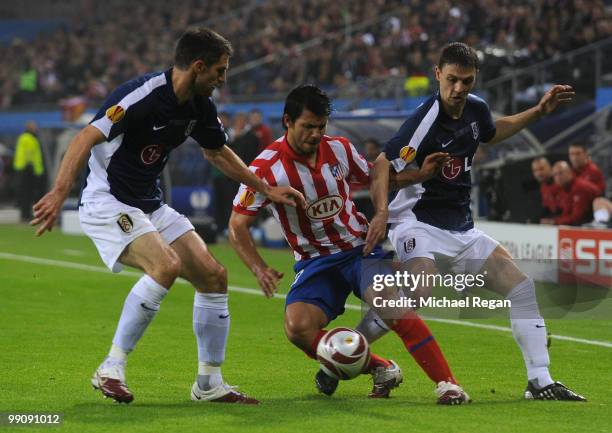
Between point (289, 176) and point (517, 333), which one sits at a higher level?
point (289, 176)

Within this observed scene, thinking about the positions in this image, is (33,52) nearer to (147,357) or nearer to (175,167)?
(175,167)

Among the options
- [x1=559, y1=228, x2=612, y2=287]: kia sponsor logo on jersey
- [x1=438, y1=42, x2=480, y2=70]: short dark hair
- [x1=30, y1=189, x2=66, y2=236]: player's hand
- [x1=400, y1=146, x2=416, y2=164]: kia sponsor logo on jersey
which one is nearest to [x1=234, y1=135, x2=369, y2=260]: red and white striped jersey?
[x1=400, y1=146, x2=416, y2=164]: kia sponsor logo on jersey

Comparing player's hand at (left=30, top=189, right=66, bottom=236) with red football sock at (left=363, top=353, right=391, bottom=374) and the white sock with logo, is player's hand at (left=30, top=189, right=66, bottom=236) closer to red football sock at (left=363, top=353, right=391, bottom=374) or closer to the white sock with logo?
red football sock at (left=363, top=353, right=391, bottom=374)

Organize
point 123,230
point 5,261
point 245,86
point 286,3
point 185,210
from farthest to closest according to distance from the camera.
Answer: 1. point 286,3
2. point 245,86
3. point 185,210
4. point 5,261
5. point 123,230

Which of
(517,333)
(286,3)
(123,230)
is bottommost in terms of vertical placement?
(517,333)

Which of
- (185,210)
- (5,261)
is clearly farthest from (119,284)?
(185,210)

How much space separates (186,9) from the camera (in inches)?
1486

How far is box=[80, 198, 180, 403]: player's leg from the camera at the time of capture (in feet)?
22.5

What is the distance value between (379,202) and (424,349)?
2.89 feet

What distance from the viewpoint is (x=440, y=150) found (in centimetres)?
772

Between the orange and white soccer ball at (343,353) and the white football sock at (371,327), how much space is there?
13.9 inches

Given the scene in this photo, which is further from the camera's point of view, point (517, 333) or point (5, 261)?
point (5, 261)

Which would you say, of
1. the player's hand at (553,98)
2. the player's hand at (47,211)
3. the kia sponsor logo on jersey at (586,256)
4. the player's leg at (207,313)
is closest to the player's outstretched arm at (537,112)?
the player's hand at (553,98)

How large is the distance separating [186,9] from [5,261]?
21.6 m
